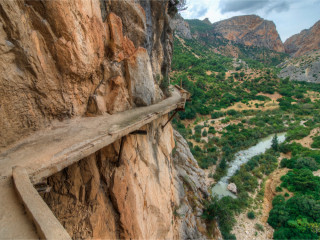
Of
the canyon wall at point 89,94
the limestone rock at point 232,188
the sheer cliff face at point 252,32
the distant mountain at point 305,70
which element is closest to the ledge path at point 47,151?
the canyon wall at point 89,94

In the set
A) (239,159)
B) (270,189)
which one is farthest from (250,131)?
(270,189)

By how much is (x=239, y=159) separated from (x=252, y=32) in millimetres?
124245

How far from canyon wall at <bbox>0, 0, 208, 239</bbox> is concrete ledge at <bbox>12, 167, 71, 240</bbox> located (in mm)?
1455

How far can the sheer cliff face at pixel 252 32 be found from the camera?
111125 mm

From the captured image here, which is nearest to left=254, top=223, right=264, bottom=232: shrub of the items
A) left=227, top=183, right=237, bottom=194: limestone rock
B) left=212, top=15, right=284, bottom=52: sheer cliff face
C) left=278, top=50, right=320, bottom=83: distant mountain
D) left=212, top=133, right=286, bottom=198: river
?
left=212, top=133, right=286, bottom=198: river

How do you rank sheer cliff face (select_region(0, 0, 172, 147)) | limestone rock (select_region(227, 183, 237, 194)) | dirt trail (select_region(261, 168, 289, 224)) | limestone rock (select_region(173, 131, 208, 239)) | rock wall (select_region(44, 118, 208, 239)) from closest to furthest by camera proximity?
sheer cliff face (select_region(0, 0, 172, 147)), rock wall (select_region(44, 118, 208, 239)), limestone rock (select_region(173, 131, 208, 239)), dirt trail (select_region(261, 168, 289, 224)), limestone rock (select_region(227, 183, 237, 194))

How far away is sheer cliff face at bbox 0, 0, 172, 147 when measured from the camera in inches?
142

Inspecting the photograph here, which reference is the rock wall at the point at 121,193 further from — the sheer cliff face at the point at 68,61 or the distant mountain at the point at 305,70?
the distant mountain at the point at 305,70

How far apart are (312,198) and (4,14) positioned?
25823 millimetres

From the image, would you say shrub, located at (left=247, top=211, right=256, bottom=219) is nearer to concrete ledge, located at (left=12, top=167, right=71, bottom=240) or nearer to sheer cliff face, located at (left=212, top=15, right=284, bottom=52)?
concrete ledge, located at (left=12, top=167, right=71, bottom=240)

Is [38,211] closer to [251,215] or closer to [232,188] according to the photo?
[251,215]

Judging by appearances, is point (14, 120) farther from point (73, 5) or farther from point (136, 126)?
point (73, 5)

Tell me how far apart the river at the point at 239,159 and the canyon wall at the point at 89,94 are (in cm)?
1472

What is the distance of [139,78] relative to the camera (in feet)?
22.7
